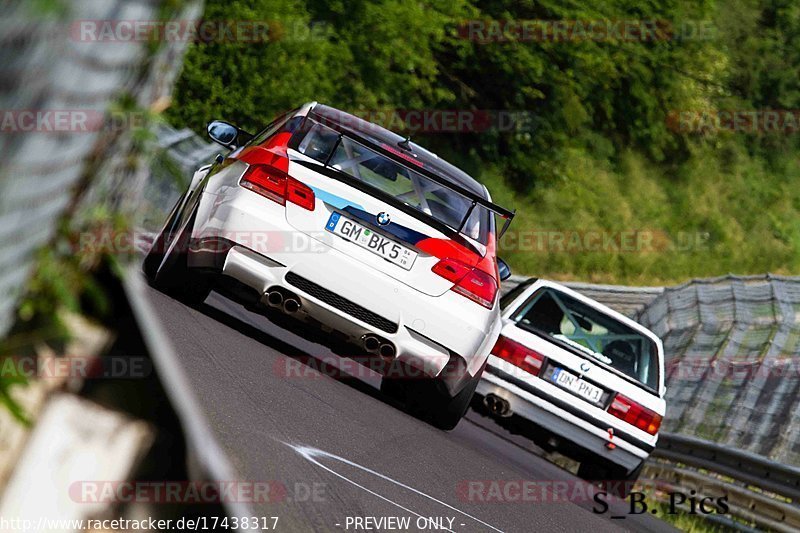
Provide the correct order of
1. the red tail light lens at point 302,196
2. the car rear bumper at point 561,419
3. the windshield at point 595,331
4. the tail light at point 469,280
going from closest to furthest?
the red tail light lens at point 302,196 → the tail light at point 469,280 → the car rear bumper at point 561,419 → the windshield at point 595,331

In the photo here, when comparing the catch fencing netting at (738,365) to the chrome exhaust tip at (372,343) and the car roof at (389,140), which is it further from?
the chrome exhaust tip at (372,343)

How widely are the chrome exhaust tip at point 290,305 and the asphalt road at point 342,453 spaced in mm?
450

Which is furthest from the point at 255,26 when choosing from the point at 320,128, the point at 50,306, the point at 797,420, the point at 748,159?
the point at 748,159

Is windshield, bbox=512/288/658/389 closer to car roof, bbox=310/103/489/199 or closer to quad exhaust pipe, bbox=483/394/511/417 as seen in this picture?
quad exhaust pipe, bbox=483/394/511/417

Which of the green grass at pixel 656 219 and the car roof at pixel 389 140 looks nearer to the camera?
the car roof at pixel 389 140

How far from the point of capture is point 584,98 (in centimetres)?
4222

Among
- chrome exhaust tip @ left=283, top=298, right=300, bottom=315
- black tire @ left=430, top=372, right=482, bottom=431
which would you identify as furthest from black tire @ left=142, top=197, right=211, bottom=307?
black tire @ left=430, top=372, right=482, bottom=431

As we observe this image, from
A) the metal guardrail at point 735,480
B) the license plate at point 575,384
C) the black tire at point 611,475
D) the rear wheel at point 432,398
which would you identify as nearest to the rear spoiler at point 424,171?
the rear wheel at point 432,398

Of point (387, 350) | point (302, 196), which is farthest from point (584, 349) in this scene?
point (302, 196)

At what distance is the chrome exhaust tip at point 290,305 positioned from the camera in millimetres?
8609

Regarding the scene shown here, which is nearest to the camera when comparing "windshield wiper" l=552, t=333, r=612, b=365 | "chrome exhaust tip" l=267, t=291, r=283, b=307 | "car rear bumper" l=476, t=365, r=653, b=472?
"chrome exhaust tip" l=267, t=291, r=283, b=307

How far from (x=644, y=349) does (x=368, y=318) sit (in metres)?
4.59

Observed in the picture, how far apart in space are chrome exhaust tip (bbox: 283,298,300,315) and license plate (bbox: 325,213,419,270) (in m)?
0.51

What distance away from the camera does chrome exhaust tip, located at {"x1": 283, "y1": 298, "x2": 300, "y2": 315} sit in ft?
28.2
